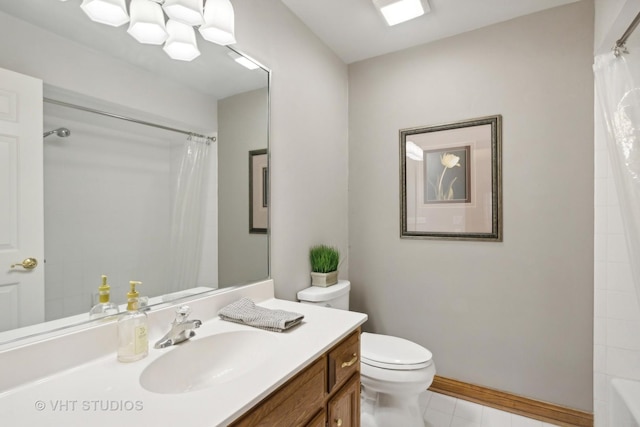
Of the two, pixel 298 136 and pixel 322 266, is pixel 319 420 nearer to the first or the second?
pixel 322 266

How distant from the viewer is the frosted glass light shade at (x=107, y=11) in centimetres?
94

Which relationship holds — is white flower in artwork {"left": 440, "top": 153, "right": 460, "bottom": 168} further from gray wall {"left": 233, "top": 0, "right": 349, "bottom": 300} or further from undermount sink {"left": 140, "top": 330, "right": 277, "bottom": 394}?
undermount sink {"left": 140, "top": 330, "right": 277, "bottom": 394}

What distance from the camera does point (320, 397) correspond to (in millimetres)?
1001

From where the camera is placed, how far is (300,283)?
1.83m

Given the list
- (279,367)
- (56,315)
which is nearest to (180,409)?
(279,367)

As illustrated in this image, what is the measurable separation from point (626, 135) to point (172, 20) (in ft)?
6.34

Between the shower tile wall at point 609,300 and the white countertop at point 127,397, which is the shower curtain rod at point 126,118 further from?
the shower tile wall at point 609,300

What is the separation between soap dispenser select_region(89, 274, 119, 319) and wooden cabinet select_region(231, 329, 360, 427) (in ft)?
1.84

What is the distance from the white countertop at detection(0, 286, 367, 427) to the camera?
24.8 inches

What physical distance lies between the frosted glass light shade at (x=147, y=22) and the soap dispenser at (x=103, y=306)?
81 cm

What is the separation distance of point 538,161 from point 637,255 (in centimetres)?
67

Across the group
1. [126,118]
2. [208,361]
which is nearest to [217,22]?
[126,118]

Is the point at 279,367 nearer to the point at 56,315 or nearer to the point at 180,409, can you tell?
the point at 180,409

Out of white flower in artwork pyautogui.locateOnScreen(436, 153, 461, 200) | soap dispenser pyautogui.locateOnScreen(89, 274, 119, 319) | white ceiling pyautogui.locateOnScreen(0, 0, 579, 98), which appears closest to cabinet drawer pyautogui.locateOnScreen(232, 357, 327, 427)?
soap dispenser pyautogui.locateOnScreen(89, 274, 119, 319)
